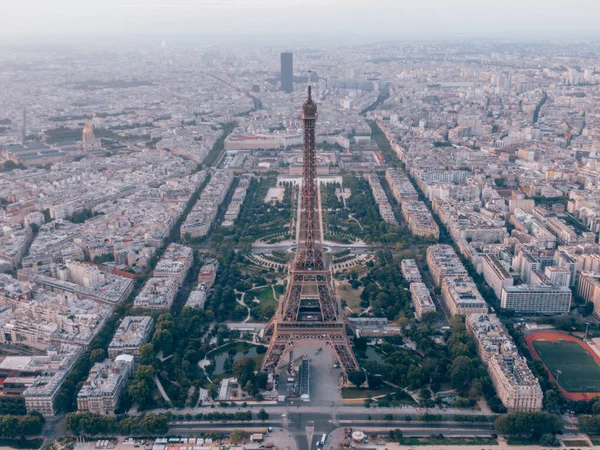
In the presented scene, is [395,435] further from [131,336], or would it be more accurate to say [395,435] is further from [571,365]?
[131,336]

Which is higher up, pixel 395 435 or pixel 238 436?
pixel 238 436

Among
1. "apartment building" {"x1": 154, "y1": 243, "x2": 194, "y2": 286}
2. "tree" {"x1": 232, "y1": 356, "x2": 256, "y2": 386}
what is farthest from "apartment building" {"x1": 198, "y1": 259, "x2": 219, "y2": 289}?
"tree" {"x1": 232, "y1": 356, "x2": 256, "y2": 386}

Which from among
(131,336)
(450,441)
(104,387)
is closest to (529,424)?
(450,441)

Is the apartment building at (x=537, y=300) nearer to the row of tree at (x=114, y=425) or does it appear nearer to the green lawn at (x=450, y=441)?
the green lawn at (x=450, y=441)

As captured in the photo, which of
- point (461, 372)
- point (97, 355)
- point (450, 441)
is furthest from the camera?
point (97, 355)

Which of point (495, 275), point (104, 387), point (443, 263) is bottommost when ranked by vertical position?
point (104, 387)

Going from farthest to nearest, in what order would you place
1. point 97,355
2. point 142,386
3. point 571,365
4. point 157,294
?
1. point 157,294
2. point 571,365
3. point 97,355
4. point 142,386

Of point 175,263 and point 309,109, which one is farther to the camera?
point 175,263
